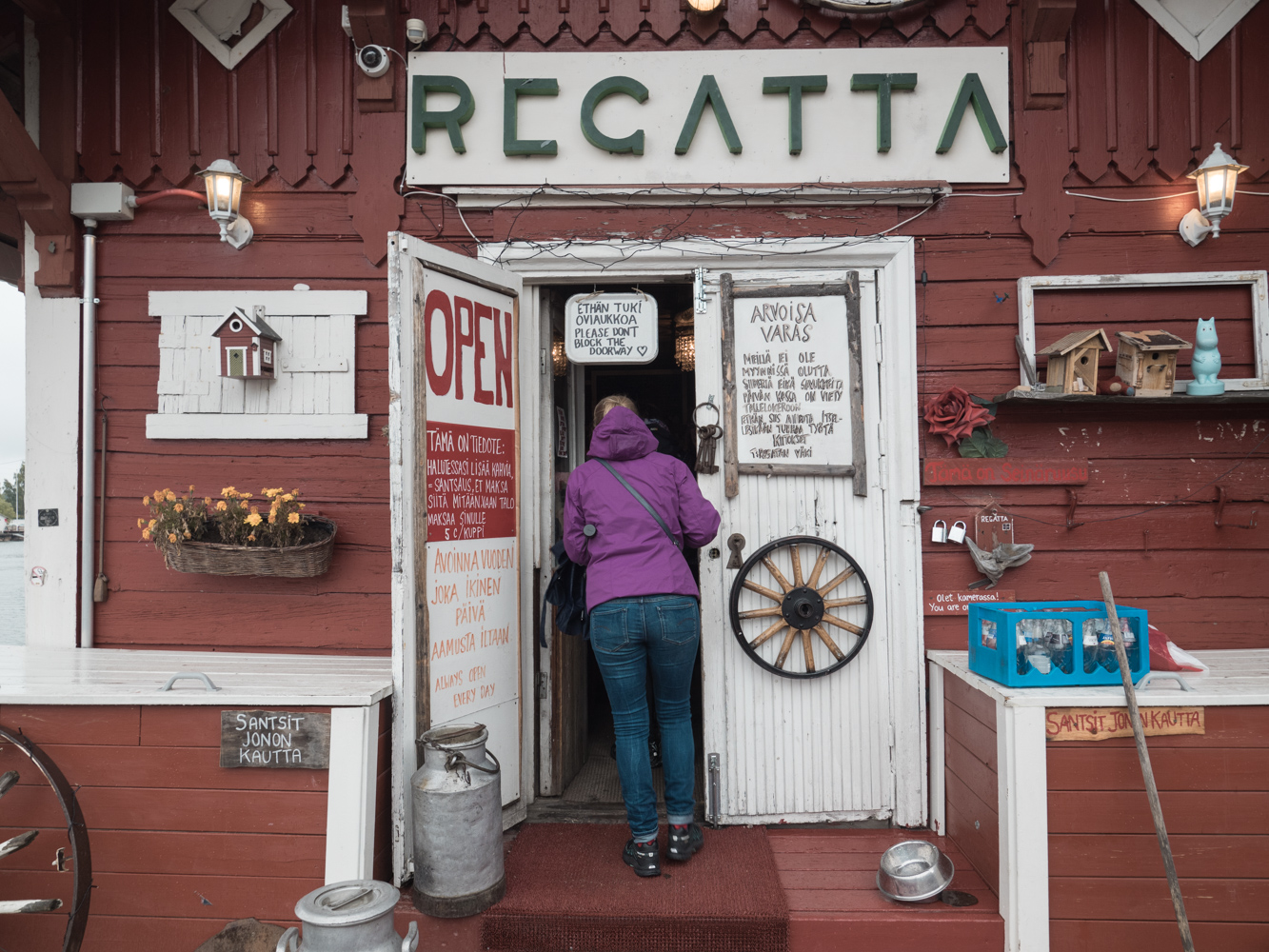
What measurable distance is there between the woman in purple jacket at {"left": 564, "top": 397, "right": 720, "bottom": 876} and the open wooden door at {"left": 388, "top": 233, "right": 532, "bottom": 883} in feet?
1.56

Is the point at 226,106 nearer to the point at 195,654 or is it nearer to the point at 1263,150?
the point at 195,654

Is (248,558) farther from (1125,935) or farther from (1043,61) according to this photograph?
(1043,61)

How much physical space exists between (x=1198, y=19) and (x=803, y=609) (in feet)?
10.8

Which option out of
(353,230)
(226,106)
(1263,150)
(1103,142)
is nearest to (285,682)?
(353,230)

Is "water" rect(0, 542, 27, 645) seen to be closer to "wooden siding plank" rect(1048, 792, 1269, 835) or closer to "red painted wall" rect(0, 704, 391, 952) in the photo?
"red painted wall" rect(0, 704, 391, 952)

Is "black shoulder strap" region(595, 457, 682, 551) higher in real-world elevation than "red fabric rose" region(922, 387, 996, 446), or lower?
lower

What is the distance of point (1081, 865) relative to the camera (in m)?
2.71

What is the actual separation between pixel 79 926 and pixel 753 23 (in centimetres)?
452

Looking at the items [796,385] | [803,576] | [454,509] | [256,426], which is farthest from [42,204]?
[803,576]

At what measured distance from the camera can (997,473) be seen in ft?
11.7

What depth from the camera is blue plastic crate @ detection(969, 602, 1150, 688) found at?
2799 millimetres

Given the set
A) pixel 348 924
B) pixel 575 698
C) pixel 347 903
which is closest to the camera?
pixel 348 924

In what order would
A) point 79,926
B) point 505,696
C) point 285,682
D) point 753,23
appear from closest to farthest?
point 79,926 → point 285,682 → point 505,696 → point 753,23

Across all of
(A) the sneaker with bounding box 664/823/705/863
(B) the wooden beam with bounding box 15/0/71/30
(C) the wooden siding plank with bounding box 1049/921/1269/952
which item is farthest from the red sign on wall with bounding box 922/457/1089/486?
(B) the wooden beam with bounding box 15/0/71/30
